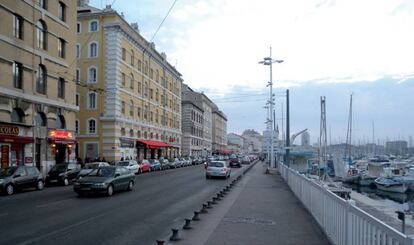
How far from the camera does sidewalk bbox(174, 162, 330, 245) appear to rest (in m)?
10.1

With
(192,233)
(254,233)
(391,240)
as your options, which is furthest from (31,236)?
(391,240)

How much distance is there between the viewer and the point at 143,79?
64000mm

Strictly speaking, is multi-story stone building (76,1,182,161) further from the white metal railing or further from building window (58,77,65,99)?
the white metal railing

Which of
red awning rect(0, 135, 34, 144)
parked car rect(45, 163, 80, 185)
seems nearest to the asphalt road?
parked car rect(45, 163, 80, 185)

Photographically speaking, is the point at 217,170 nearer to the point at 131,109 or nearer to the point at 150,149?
the point at 131,109

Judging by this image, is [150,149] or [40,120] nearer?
[40,120]

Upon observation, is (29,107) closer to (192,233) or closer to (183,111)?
(192,233)

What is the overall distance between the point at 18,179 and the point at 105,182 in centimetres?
636

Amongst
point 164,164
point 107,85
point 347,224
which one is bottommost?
point 164,164

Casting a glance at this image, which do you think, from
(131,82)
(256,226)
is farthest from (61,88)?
(256,226)

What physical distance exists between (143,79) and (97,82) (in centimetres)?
1136

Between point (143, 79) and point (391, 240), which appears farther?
point (143, 79)

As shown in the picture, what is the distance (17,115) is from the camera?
109ft

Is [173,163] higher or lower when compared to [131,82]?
lower
